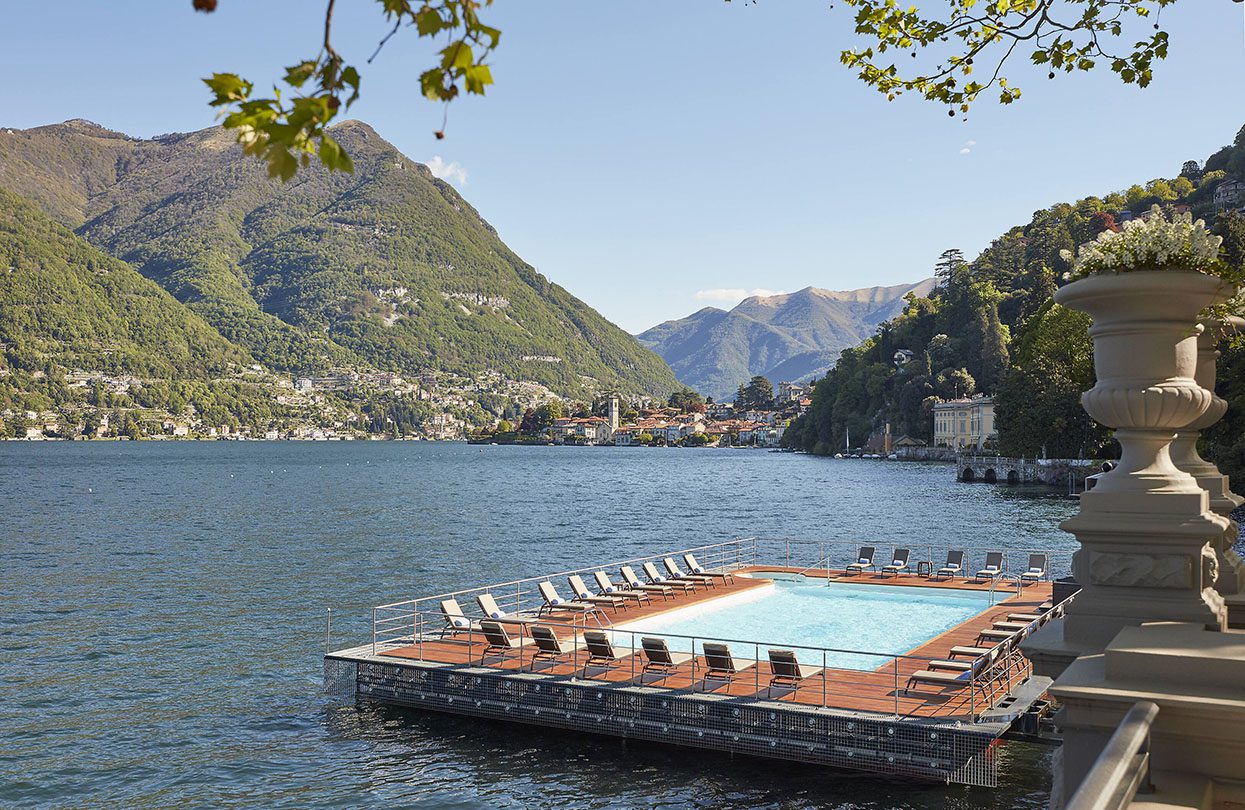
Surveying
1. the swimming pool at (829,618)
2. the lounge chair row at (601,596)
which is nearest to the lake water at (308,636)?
the lounge chair row at (601,596)

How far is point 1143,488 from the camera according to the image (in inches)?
203

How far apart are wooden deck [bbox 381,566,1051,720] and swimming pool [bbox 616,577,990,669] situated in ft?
2.00

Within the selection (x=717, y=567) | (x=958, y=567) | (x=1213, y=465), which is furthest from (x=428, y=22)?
(x=717, y=567)

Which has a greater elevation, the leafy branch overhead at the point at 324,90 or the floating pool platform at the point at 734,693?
the leafy branch overhead at the point at 324,90

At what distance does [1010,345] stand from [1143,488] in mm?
130398

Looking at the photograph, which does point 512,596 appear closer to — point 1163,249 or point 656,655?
point 656,655

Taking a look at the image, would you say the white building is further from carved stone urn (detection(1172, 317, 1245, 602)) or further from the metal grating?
carved stone urn (detection(1172, 317, 1245, 602))

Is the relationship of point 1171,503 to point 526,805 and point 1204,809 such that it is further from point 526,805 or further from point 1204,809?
point 526,805

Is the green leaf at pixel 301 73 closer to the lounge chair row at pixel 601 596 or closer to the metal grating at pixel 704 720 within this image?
the metal grating at pixel 704 720

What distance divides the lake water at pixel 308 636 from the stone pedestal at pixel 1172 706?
31.6ft

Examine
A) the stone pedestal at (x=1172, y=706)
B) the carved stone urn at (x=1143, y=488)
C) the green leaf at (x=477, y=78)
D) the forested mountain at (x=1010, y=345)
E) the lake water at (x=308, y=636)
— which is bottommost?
the lake water at (x=308, y=636)

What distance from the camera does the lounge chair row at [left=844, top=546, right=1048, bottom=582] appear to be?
25.6 metres

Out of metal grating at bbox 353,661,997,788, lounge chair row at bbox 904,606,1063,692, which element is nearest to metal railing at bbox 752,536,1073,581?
lounge chair row at bbox 904,606,1063,692

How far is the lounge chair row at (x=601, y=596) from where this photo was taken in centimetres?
1911
